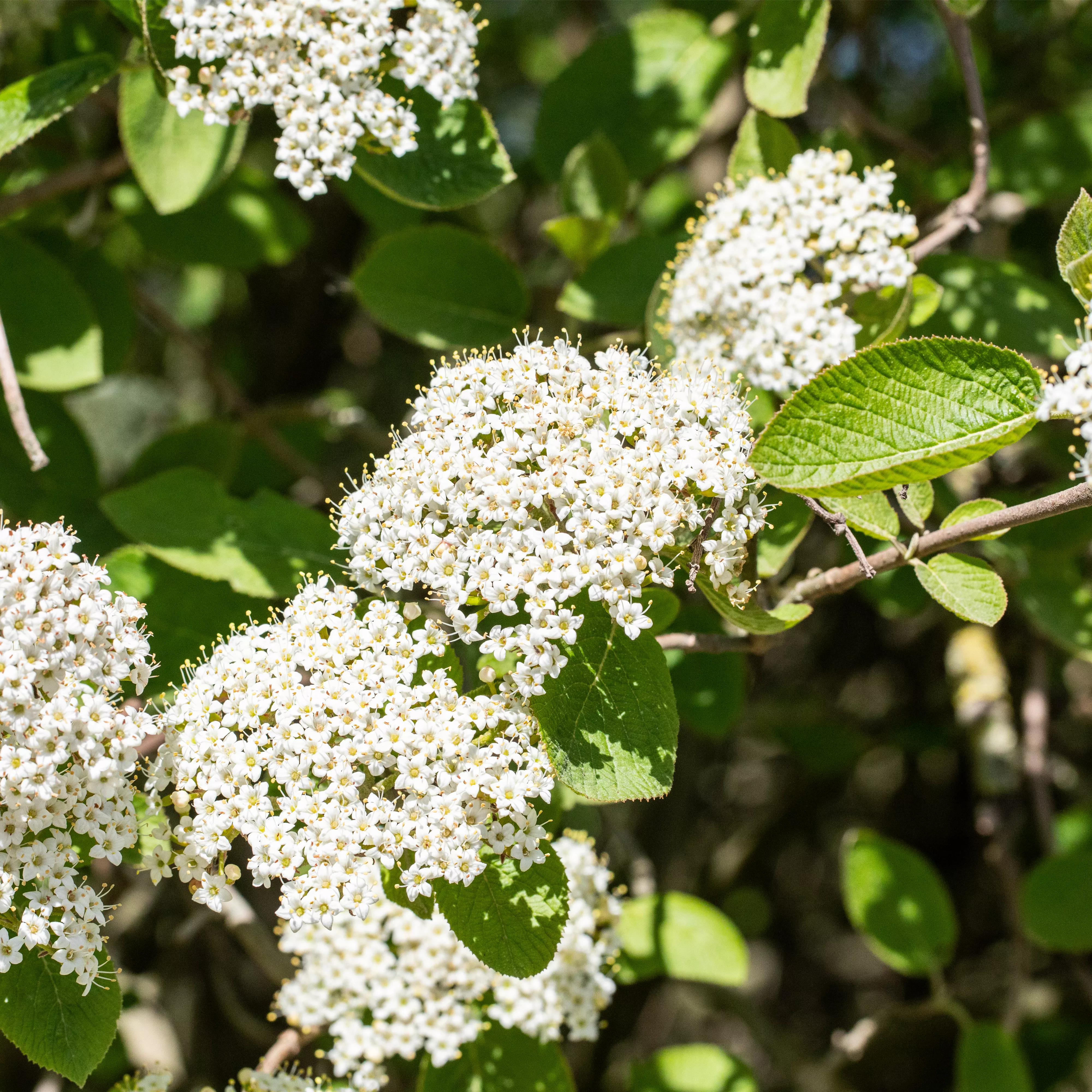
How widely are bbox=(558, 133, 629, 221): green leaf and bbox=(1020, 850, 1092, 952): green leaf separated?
2193 millimetres

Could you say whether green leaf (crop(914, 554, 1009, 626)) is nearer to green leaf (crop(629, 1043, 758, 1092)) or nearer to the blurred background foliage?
the blurred background foliage

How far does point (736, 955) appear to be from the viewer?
8.91 ft

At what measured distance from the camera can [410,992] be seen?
236 centimetres

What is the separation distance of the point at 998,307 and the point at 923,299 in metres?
0.36

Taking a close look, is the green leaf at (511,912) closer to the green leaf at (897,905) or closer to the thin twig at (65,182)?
the green leaf at (897,905)

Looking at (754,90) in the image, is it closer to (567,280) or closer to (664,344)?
(664,344)

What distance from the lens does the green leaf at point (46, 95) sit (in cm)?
235

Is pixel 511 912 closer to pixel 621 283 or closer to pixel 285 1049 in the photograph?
pixel 285 1049

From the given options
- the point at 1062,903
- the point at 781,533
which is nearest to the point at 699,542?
the point at 781,533

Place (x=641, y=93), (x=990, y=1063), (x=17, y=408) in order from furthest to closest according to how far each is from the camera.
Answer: (x=641, y=93), (x=990, y=1063), (x=17, y=408)

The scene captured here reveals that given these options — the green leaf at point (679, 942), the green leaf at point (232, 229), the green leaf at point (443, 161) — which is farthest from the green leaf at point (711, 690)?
the green leaf at point (232, 229)

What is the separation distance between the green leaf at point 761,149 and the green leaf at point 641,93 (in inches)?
18.0

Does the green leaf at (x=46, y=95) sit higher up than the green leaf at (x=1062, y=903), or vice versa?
the green leaf at (x=46, y=95)

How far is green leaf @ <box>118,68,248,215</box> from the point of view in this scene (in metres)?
2.51
